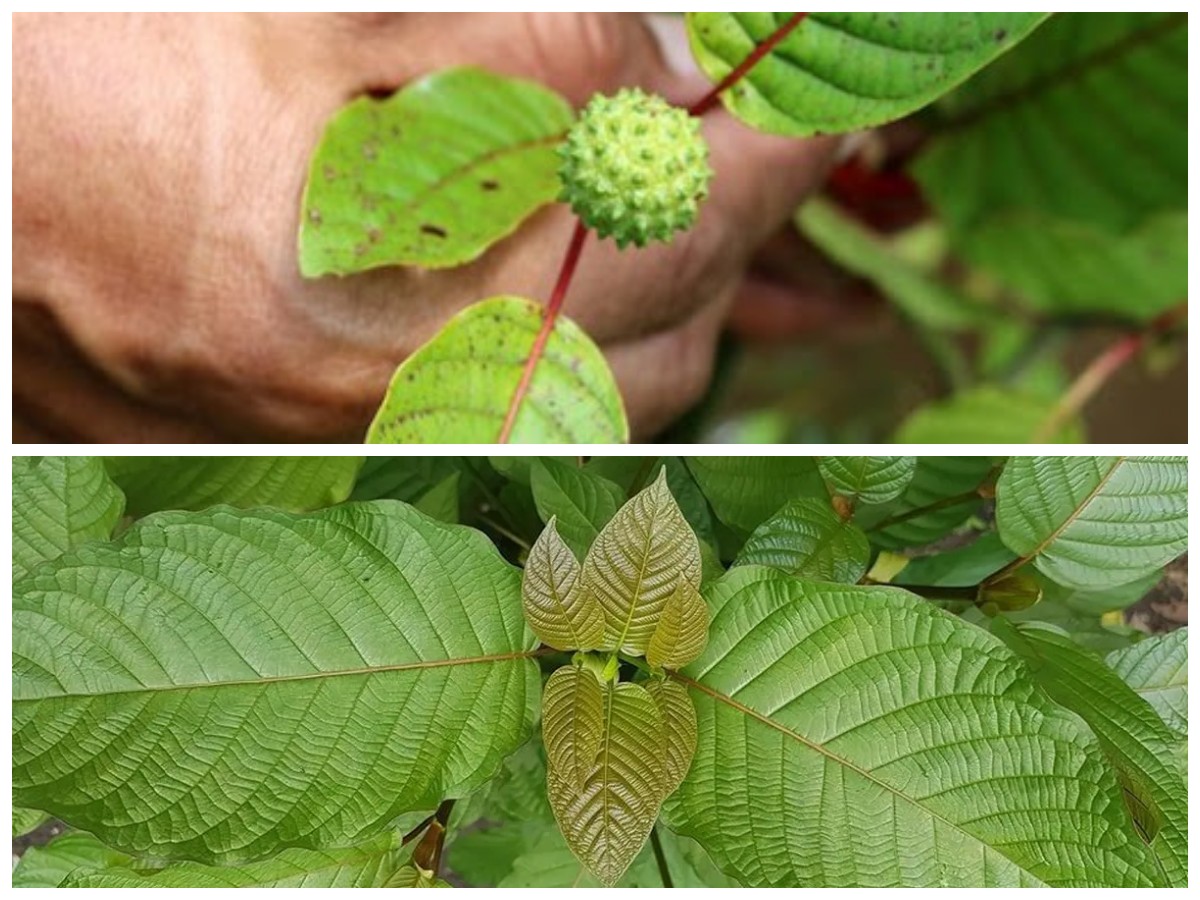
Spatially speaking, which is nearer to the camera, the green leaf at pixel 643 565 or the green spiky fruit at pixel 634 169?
the green leaf at pixel 643 565

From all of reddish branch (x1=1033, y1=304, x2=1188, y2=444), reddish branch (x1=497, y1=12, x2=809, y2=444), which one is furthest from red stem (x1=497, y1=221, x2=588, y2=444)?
reddish branch (x1=1033, y1=304, x2=1188, y2=444)

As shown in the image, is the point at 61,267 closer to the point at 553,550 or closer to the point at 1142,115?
the point at 553,550

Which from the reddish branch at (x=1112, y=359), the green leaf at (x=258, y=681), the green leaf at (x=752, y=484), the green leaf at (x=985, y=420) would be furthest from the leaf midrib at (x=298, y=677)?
the reddish branch at (x=1112, y=359)

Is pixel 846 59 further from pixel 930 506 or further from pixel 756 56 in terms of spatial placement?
pixel 930 506

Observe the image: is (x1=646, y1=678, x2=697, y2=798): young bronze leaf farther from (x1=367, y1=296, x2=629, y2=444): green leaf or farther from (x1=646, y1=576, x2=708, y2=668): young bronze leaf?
(x1=367, y1=296, x2=629, y2=444): green leaf

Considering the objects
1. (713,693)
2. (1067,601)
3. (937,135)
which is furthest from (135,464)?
(937,135)

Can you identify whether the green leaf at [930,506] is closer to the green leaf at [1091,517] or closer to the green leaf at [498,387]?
the green leaf at [1091,517]

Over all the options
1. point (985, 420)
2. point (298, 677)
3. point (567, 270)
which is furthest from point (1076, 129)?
point (298, 677)
